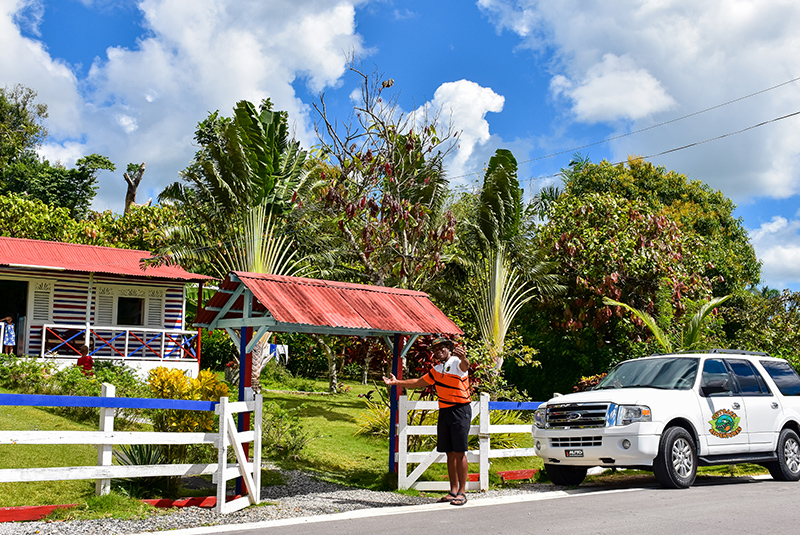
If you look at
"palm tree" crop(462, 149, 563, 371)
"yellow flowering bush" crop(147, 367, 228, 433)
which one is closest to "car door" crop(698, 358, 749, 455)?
"yellow flowering bush" crop(147, 367, 228, 433)

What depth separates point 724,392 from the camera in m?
10.5

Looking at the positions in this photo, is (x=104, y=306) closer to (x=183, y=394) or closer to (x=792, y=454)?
(x=183, y=394)

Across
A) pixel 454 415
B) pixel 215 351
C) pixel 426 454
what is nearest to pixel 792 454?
pixel 426 454

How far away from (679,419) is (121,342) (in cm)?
1984

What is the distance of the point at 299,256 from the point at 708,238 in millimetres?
18718

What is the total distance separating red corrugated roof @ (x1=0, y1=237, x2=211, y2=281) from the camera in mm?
21344

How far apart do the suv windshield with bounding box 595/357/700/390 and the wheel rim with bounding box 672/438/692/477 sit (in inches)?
32.6

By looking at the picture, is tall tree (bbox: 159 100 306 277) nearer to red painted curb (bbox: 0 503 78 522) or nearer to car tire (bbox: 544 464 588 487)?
car tire (bbox: 544 464 588 487)

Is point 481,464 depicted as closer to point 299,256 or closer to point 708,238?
point 299,256

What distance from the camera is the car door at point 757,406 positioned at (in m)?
10.6

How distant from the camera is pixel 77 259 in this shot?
23172mm

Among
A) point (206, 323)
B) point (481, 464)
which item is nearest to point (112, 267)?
point (206, 323)

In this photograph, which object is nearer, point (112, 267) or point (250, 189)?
point (250, 189)

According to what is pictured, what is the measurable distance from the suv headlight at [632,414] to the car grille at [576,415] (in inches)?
7.6
